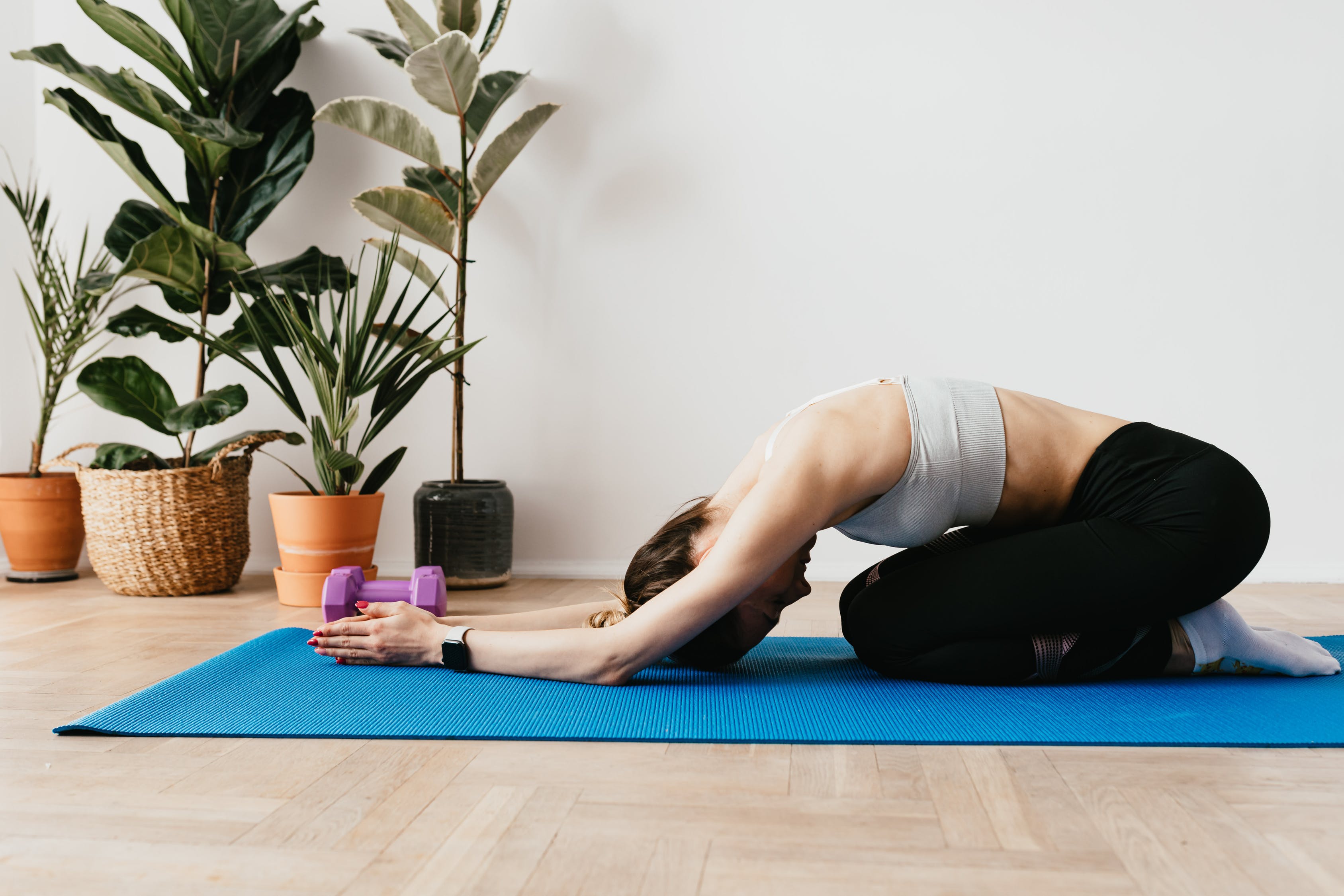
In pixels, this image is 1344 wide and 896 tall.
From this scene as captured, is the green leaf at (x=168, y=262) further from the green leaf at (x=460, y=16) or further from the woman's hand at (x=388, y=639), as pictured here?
the woman's hand at (x=388, y=639)

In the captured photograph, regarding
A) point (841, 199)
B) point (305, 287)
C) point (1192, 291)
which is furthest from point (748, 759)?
point (1192, 291)

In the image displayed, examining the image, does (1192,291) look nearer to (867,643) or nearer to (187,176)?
(867,643)

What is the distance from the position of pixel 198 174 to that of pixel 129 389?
0.72 m

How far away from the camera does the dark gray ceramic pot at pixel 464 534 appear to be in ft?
9.61

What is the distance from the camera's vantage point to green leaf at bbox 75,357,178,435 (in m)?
2.78

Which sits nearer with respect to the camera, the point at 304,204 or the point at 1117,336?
the point at 1117,336

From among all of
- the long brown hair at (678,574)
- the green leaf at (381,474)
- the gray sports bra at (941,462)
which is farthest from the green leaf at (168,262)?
the gray sports bra at (941,462)

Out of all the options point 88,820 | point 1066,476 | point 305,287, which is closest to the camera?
point 88,820

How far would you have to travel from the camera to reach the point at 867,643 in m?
1.68

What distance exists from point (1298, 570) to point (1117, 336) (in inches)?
36.5

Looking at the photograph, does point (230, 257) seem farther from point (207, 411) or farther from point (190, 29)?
point (190, 29)

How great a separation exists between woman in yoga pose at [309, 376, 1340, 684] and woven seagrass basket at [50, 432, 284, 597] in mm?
1316

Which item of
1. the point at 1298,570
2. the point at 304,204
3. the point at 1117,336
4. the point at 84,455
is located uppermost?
the point at 304,204

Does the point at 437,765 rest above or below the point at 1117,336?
below
